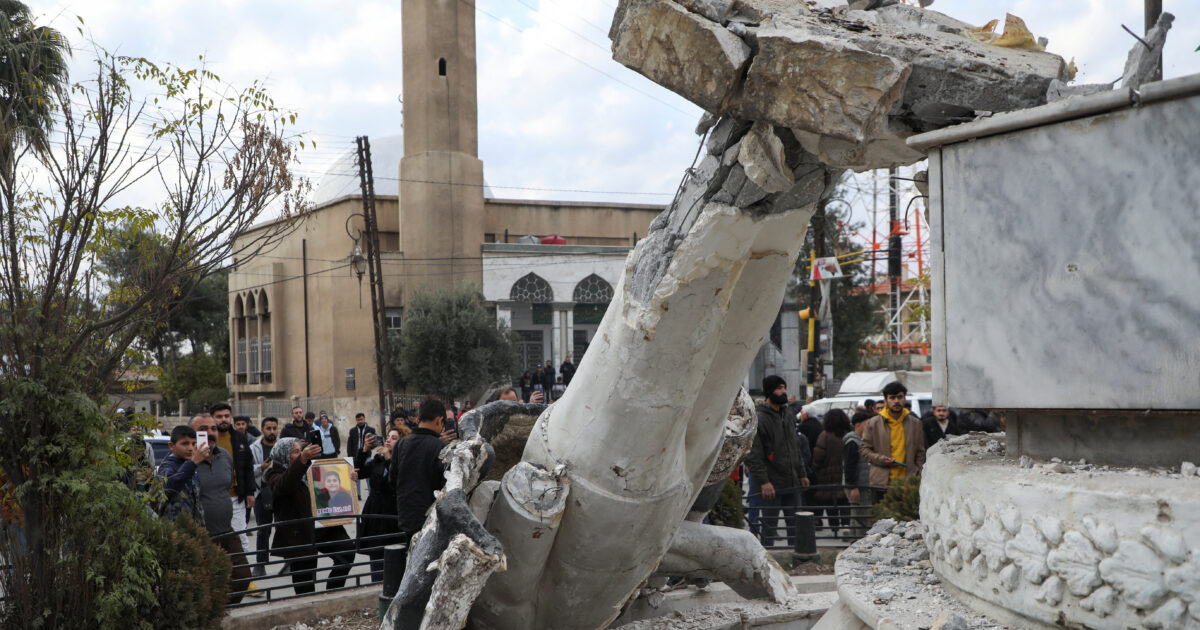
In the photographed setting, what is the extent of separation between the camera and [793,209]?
3434 mm

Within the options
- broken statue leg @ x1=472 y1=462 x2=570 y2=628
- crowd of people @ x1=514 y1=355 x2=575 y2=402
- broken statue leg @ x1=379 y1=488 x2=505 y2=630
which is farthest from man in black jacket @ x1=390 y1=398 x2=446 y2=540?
crowd of people @ x1=514 y1=355 x2=575 y2=402

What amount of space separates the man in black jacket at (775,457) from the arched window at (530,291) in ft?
80.9

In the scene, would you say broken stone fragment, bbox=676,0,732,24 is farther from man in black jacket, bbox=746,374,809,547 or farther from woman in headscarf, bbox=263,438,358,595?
man in black jacket, bbox=746,374,809,547

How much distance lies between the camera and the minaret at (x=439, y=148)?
3256cm

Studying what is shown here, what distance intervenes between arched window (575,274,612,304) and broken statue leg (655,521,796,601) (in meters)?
27.9

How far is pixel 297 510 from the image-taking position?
802 cm

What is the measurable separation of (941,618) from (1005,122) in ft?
4.95

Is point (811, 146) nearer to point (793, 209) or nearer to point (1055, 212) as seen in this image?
point (793, 209)

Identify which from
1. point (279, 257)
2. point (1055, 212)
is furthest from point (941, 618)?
point (279, 257)

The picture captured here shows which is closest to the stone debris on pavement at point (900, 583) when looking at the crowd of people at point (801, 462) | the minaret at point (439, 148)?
the crowd of people at point (801, 462)

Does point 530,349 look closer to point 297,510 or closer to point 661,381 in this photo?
point 297,510

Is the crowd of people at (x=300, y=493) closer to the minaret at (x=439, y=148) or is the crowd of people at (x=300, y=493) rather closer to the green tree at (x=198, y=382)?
the minaret at (x=439, y=148)

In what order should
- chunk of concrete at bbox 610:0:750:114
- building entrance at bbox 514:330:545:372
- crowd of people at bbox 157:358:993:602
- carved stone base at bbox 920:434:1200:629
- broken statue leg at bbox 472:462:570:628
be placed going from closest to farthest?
carved stone base at bbox 920:434:1200:629, chunk of concrete at bbox 610:0:750:114, broken statue leg at bbox 472:462:570:628, crowd of people at bbox 157:358:993:602, building entrance at bbox 514:330:545:372

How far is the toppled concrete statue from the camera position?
295 centimetres
